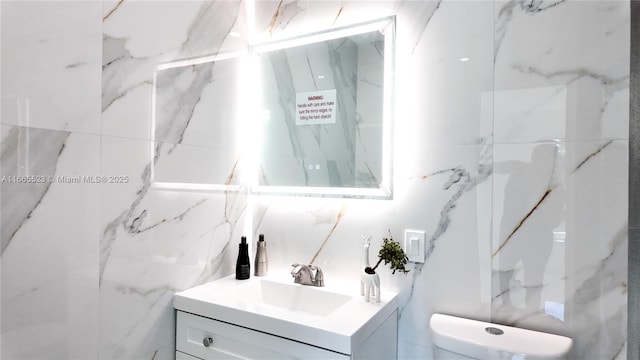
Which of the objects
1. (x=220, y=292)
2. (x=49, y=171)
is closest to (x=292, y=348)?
(x=220, y=292)

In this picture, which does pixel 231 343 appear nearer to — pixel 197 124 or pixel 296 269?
pixel 296 269

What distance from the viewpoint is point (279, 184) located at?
1.67 meters

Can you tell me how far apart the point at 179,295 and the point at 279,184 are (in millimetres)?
628

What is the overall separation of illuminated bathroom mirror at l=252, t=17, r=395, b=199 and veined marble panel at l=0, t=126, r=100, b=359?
2.55 ft

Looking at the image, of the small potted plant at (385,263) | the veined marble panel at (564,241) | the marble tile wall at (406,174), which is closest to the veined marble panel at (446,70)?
the marble tile wall at (406,174)

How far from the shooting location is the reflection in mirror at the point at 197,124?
1.30 m

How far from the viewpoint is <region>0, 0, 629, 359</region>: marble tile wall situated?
963mm

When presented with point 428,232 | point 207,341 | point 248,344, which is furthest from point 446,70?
point 207,341

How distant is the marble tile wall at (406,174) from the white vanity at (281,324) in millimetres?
90

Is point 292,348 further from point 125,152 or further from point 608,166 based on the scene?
point 608,166

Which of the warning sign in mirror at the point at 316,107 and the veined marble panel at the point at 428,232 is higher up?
the warning sign in mirror at the point at 316,107

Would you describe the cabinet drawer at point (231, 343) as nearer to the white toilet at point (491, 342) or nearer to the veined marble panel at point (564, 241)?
the white toilet at point (491, 342)

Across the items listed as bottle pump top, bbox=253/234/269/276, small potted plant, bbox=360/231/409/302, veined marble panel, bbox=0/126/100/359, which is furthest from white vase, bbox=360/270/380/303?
veined marble panel, bbox=0/126/100/359

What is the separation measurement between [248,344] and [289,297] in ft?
1.07
